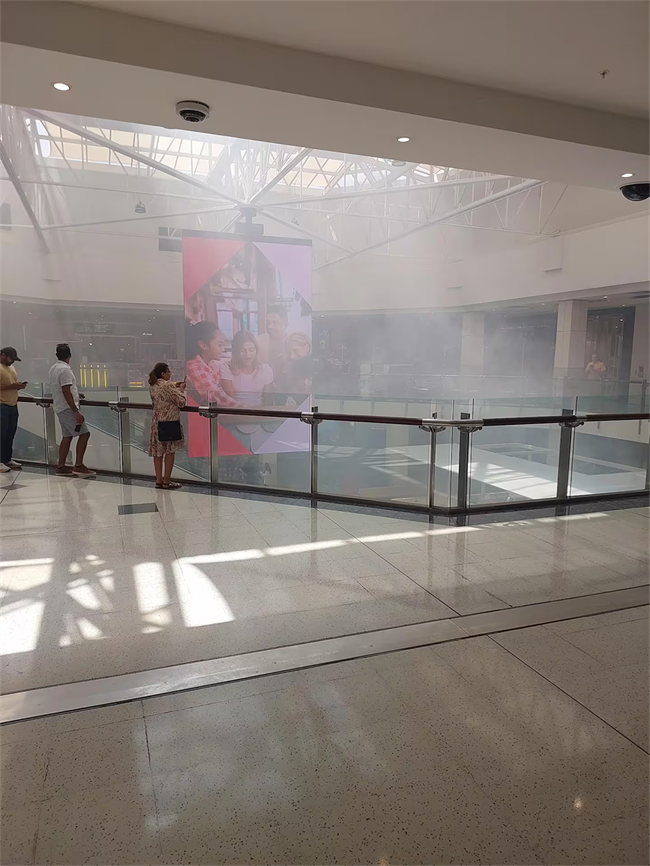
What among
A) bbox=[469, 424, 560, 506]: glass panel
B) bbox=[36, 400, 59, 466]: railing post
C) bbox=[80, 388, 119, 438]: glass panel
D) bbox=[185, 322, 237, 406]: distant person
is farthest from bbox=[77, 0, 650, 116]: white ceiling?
bbox=[185, 322, 237, 406]: distant person

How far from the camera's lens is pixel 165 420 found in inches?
227

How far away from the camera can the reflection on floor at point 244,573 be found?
2.85m

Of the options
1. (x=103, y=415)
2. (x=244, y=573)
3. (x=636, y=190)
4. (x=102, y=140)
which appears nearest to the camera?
(x=244, y=573)

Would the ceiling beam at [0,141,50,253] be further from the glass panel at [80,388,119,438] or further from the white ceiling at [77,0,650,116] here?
the white ceiling at [77,0,650,116]

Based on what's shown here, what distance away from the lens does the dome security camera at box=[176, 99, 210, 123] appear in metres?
3.76

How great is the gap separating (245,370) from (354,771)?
12.9 metres

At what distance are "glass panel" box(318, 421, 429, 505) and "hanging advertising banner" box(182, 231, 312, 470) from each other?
6.91 metres

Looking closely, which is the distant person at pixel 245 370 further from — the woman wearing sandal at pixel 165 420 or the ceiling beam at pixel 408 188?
the woman wearing sandal at pixel 165 420

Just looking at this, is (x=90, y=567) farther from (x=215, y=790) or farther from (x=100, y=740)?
(x=215, y=790)

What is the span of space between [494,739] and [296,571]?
182 cm

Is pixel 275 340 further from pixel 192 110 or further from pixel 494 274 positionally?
pixel 192 110

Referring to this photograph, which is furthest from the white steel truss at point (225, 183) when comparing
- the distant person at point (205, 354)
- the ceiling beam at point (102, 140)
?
the distant person at point (205, 354)

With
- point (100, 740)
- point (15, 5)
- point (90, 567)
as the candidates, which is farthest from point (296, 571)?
point (15, 5)

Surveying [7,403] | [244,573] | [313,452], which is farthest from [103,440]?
[244,573]
